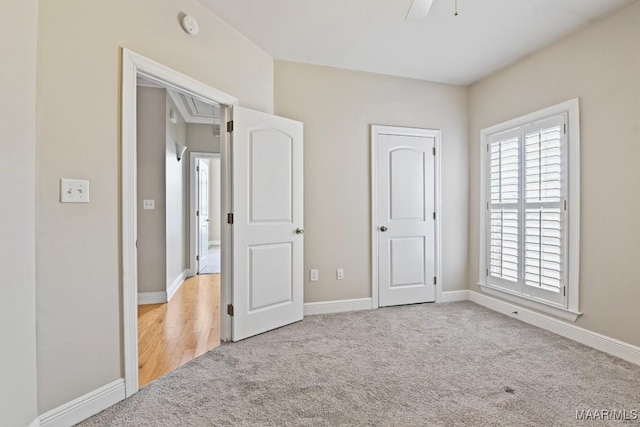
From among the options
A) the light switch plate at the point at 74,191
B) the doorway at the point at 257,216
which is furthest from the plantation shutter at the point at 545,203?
the light switch plate at the point at 74,191

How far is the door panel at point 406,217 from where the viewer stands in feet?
12.3

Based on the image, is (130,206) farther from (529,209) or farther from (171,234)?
(529,209)

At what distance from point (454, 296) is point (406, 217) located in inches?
46.4

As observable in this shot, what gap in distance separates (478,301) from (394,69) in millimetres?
2851

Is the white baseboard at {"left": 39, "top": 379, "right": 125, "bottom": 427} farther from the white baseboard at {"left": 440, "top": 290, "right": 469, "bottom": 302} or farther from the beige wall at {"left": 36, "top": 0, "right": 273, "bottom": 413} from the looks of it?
the white baseboard at {"left": 440, "top": 290, "right": 469, "bottom": 302}

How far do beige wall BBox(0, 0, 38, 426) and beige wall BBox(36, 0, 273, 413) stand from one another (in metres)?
0.02

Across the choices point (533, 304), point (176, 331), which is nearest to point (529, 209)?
point (533, 304)

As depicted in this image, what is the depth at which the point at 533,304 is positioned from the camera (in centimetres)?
320

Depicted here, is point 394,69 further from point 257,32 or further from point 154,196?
point 154,196

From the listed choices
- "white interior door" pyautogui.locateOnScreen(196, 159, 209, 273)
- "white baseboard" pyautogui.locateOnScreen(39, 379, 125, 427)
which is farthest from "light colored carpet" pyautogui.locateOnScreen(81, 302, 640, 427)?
"white interior door" pyautogui.locateOnScreen(196, 159, 209, 273)

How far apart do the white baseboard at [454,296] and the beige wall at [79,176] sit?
133 inches

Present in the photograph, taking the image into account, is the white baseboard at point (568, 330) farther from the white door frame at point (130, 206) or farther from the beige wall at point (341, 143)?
the white door frame at point (130, 206)

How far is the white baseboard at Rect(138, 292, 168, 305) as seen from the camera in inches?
155

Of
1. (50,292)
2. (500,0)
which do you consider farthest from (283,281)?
(500,0)
